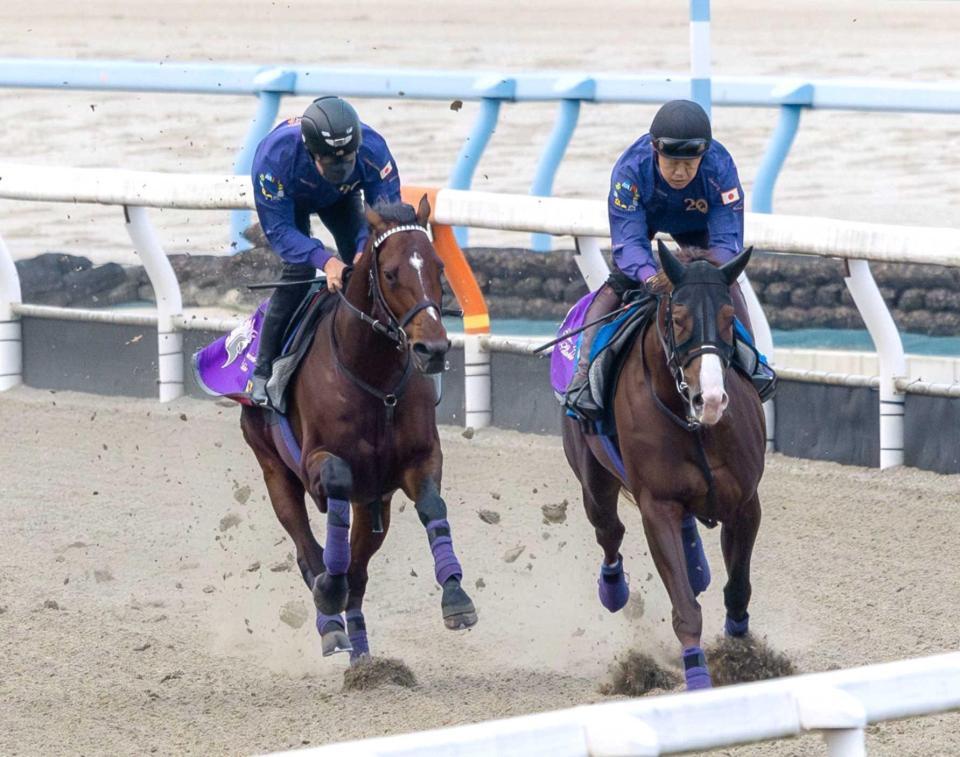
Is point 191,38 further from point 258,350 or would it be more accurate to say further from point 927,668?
point 927,668

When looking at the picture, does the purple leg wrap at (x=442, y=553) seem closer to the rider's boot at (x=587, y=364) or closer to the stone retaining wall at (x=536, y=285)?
the rider's boot at (x=587, y=364)

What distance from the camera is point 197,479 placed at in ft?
29.5

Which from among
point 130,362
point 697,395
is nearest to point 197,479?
point 130,362

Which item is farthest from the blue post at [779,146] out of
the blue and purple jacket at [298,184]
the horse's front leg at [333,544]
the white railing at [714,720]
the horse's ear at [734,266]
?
the white railing at [714,720]

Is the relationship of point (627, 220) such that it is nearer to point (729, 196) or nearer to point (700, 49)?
point (729, 196)

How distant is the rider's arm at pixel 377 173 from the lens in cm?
637

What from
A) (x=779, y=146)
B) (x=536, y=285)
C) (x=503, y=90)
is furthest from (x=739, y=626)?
(x=503, y=90)

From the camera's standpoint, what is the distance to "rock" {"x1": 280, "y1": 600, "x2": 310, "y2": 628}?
6773mm

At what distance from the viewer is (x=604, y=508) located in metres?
6.55

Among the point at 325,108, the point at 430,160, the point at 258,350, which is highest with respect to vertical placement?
the point at 325,108

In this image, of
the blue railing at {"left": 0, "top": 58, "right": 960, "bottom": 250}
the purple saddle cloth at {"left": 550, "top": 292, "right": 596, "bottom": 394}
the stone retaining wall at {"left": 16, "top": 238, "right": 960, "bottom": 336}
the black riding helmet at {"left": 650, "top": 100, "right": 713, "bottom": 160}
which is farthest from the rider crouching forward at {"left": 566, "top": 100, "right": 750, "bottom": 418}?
the stone retaining wall at {"left": 16, "top": 238, "right": 960, "bottom": 336}

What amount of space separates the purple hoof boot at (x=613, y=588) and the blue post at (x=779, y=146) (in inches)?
145

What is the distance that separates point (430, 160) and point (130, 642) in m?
13.7

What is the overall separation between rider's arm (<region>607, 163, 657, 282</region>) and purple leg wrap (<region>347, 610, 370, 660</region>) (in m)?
1.56
